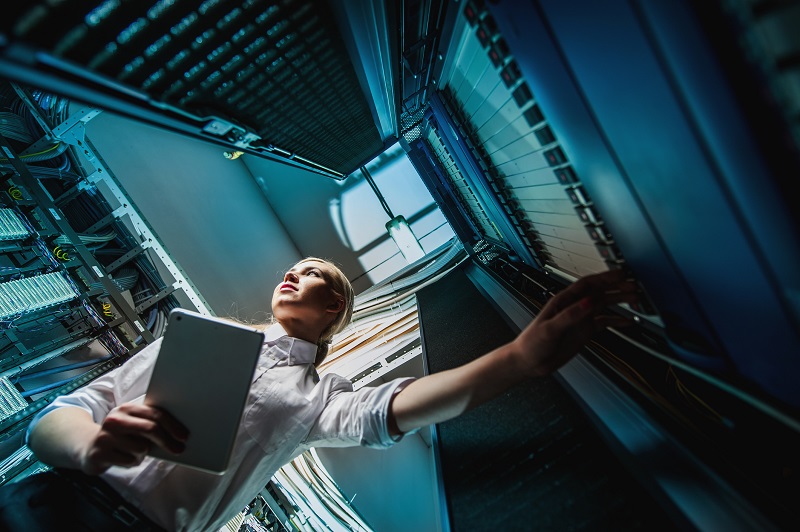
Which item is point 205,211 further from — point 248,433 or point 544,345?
point 544,345

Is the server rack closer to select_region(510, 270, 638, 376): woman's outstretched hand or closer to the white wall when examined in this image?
select_region(510, 270, 638, 376): woman's outstretched hand

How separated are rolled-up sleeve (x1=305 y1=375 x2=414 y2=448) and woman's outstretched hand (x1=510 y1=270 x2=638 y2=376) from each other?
0.33 meters

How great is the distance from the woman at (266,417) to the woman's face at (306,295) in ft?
0.06

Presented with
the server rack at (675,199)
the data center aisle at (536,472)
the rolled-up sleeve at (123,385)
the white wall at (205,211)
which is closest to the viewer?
the server rack at (675,199)

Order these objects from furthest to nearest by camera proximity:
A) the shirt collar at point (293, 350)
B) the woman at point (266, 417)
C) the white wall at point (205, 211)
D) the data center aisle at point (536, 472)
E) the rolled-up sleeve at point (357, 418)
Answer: the white wall at point (205, 211) → the shirt collar at point (293, 350) → the rolled-up sleeve at point (357, 418) → the woman at point (266, 417) → the data center aisle at point (536, 472)

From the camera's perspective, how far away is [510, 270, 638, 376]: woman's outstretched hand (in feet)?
1.94

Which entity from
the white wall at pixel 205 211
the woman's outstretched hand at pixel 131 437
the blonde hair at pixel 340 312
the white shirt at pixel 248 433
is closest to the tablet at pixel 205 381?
the woman's outstretched hand at pixel 131 437

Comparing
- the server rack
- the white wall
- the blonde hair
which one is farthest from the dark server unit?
the white wall

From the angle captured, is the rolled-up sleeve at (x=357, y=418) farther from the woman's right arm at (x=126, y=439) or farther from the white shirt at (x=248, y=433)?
the woman's right arm at (x=126, y=439)

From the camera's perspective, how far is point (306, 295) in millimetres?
1334

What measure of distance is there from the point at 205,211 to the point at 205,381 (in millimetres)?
2236

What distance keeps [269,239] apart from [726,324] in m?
3.17

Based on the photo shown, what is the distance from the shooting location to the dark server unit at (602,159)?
0.30 metres

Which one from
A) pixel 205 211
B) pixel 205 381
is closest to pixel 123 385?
pixel 205 381
